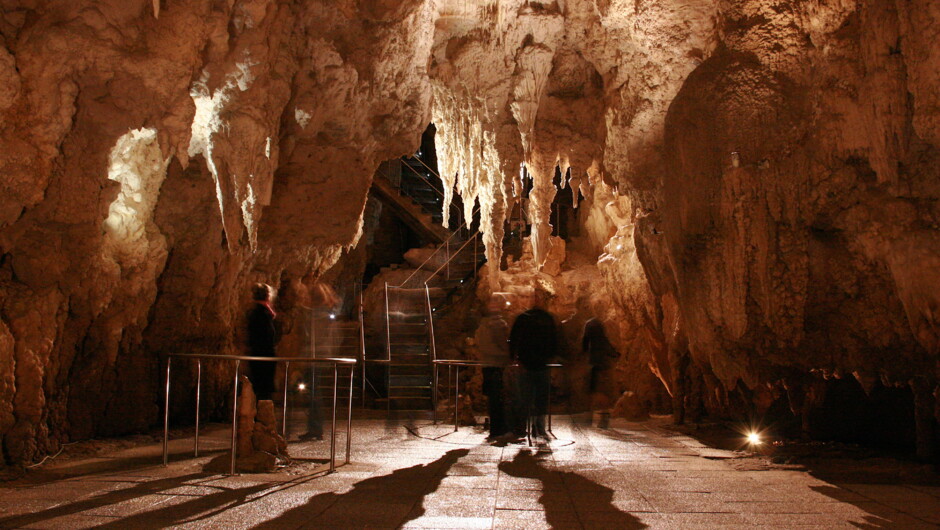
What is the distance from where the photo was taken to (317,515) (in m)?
3.48

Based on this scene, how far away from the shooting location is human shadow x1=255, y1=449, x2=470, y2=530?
133 inches

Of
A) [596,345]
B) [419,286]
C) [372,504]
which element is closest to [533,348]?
[596,345]

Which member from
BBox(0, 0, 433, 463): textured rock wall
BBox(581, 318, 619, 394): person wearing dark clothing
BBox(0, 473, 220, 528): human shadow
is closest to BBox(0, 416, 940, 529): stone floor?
BBox(0, 473, 220, 528): human shadow

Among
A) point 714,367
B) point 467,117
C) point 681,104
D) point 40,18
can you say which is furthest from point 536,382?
point 40,18

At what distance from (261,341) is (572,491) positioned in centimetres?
320

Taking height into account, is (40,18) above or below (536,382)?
above

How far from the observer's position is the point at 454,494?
409 cm

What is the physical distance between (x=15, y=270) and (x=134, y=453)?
5.76 feet

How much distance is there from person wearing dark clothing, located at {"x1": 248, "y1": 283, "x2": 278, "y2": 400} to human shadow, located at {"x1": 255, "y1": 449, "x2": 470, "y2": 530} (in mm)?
1833

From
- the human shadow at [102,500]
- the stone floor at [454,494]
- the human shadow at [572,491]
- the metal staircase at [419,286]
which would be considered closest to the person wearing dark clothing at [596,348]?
the metal staircase at [419,286]

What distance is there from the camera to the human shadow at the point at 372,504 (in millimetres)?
3370

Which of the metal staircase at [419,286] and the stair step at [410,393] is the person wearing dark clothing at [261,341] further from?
the stair step at [410,393]

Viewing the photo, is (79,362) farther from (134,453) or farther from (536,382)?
(536,382)

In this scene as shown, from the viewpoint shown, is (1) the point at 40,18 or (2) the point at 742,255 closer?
(1) the point at 40,18
